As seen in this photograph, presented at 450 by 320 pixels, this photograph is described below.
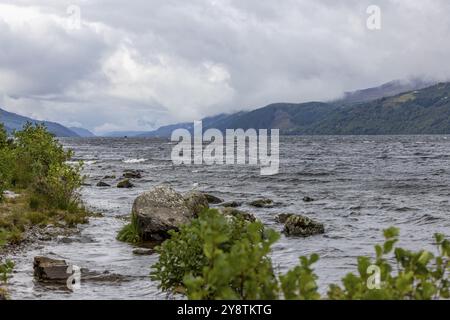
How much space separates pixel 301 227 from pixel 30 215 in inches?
513

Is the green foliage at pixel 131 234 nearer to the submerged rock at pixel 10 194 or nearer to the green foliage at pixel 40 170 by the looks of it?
the green foliage at pixel 40 170

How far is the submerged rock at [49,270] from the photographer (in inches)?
603

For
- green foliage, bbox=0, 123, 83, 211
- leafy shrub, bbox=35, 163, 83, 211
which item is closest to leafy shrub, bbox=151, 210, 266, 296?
green foliage, bbox=0, 123, 83, 211

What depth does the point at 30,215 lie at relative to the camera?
23953 millimetres

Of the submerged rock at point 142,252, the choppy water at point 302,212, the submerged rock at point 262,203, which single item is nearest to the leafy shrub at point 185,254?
the choppy water at point 302,212

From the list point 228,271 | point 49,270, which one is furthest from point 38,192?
point 228,271

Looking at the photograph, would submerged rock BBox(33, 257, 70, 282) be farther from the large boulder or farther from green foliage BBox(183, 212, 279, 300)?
green foliage BBox(183, 212, 279, 300)

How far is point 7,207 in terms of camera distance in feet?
81.1

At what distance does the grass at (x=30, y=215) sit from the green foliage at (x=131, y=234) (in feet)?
10.3

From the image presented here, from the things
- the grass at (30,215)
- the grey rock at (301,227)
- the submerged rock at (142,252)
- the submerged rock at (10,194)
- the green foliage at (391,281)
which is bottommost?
the submerged rock at (142,252)

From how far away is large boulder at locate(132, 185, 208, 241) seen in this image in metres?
22.5

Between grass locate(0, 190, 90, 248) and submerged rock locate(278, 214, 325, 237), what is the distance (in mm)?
10367
